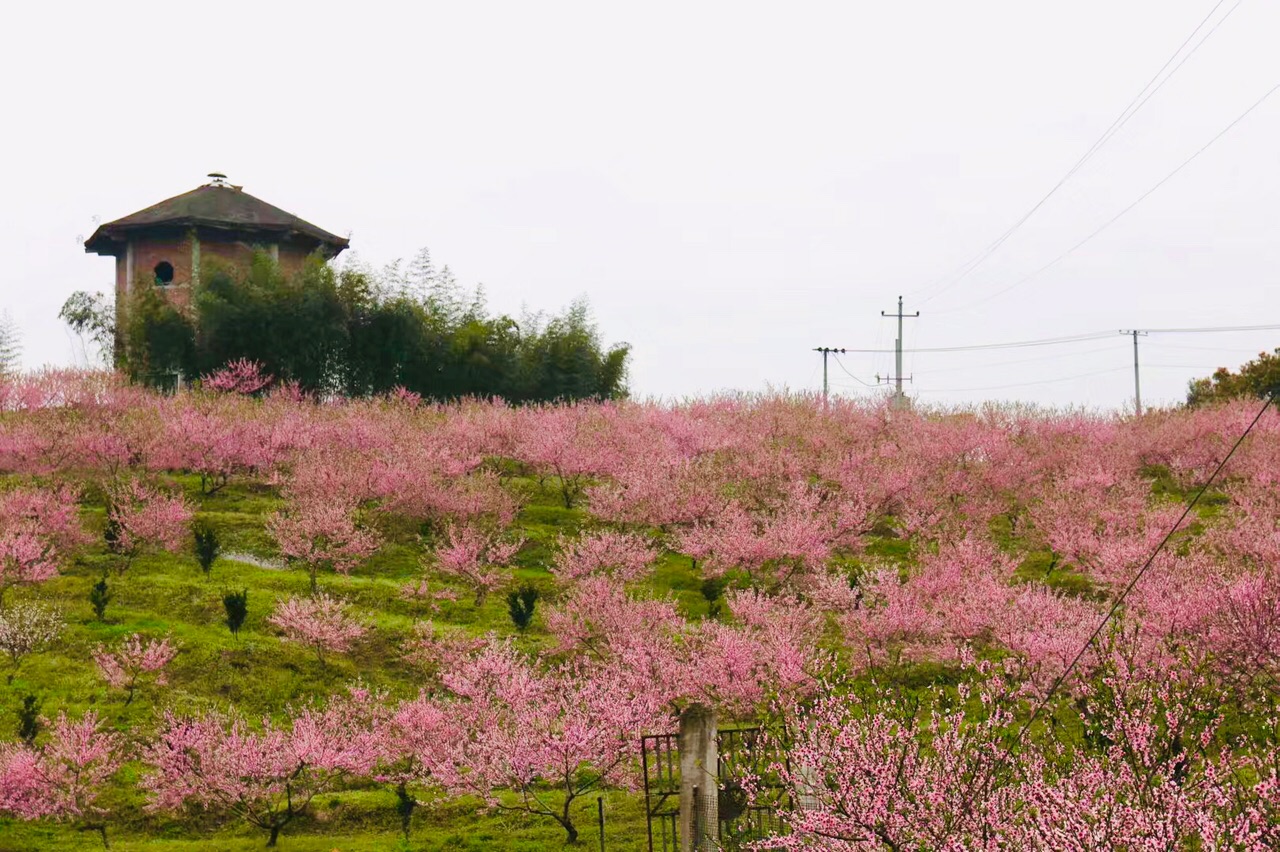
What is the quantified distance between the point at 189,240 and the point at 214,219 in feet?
4.76

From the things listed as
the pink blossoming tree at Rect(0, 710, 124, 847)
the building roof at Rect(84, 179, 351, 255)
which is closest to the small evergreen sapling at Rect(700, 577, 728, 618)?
the pink blossoming tree at Rect(0, 710, 124, 847)

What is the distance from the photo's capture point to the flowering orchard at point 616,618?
14.6m

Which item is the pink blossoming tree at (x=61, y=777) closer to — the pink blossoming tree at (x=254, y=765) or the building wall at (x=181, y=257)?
the pink blossoming tree at (x=254, y=765)

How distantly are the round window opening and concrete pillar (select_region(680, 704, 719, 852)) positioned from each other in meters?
46.5

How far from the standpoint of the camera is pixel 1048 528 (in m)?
33.8

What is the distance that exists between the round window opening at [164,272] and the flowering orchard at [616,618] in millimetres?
8723

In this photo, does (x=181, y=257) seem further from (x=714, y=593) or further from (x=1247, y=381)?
(x=1247, y=381)

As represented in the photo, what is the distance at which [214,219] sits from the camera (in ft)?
177

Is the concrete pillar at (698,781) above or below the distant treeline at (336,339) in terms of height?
below

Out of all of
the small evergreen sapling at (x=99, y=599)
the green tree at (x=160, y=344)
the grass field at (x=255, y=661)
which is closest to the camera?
the grass field at (x=255, y=661)

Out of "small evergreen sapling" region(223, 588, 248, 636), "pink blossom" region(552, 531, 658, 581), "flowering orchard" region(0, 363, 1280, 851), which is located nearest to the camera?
"flowering orchard" region(0, 363, 1280, 851)

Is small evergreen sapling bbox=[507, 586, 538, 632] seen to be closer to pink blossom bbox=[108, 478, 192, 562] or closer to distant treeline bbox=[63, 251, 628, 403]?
pink blossom bbox=[108, 478, 192, 562]

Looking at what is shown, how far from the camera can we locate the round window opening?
5400 centimetres

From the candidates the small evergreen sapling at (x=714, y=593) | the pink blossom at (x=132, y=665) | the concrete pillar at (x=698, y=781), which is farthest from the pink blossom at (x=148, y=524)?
the concrete pillar at (x=698, y=781)
